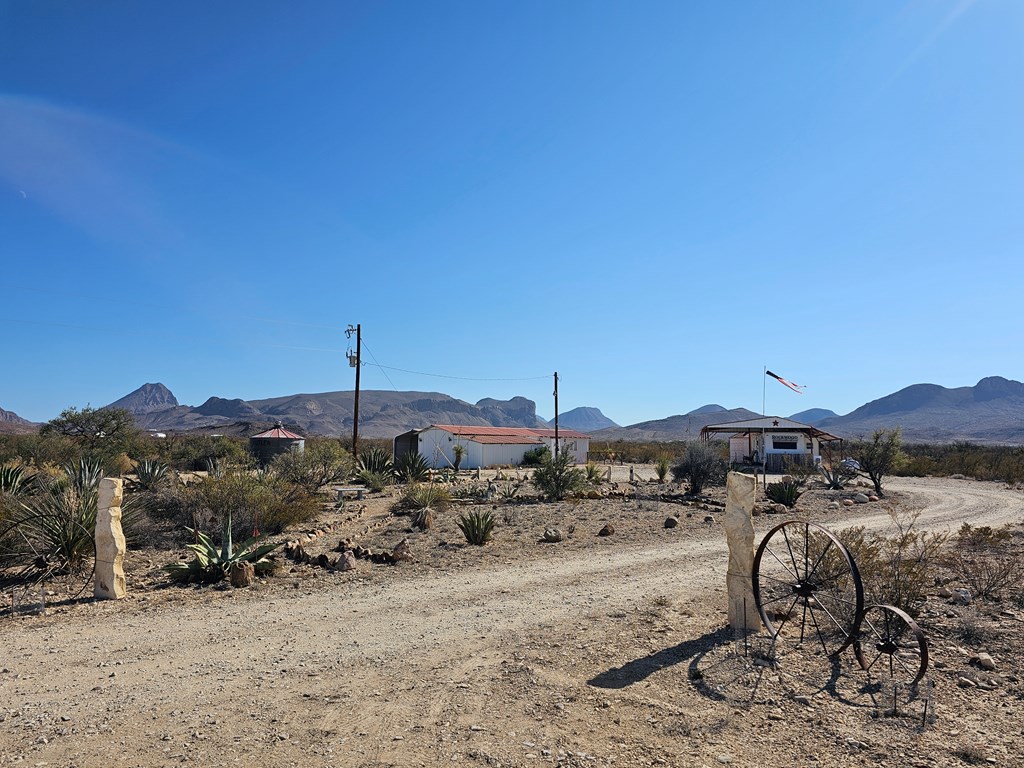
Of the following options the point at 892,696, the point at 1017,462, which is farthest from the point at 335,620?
the point at 1017,462

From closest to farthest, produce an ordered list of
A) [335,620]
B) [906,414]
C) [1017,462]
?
[335,620], [1017,462], [906,414]

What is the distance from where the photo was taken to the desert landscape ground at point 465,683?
4.34 meters

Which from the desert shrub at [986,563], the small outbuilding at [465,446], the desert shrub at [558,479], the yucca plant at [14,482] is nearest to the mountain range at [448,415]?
the small outbuilding at [465,446]

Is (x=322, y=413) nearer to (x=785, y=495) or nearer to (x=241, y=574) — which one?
(x=785, y=495)

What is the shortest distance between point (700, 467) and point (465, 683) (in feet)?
60.6

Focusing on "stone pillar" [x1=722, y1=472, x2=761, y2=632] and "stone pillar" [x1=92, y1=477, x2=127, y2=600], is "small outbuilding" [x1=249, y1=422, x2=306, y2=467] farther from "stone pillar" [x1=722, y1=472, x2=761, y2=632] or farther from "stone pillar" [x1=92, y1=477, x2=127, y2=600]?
"stone pillar" [x1=722, y1=472, x2=761, y2=632]

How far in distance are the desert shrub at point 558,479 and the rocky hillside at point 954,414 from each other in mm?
135894

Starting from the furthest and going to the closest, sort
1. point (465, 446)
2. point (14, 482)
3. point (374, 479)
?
point (465, 446) < point (374, 479) < point (14, 482)

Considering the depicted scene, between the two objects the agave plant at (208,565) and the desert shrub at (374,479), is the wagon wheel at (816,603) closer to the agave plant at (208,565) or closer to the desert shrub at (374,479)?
the agave plant at (208,565)

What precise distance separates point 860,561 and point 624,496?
13034 millimetres

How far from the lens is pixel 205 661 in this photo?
5953 mm

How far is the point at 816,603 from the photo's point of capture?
7508mm

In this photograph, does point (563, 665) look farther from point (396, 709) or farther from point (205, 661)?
point (205, 661)

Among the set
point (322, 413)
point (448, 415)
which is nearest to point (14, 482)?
point (322, 413)
